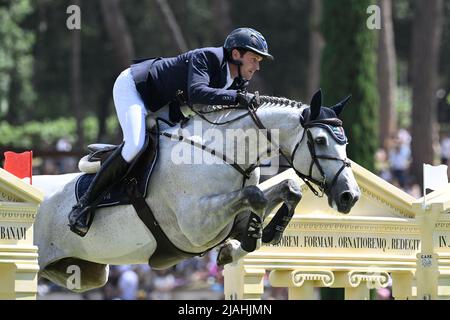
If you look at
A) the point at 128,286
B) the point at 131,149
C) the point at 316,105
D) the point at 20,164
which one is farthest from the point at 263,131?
the point at 128,286

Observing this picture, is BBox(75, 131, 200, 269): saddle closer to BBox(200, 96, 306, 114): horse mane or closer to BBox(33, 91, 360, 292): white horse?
BBox(33, 91, 360, 292): white horse

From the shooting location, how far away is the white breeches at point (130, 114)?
909cm

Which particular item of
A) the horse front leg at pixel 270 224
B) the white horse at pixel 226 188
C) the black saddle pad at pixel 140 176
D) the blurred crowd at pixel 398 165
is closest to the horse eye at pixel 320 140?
the white horse at pixel 226 188

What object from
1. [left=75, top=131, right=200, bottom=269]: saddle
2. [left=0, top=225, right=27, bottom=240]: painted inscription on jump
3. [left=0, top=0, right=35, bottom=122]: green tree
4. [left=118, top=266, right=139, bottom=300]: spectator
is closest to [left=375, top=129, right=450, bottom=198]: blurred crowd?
[left=118, top=266, right=139, bottom=300]: spectator

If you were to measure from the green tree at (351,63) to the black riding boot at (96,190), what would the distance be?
9183 millimetres

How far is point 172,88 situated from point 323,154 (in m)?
1.40

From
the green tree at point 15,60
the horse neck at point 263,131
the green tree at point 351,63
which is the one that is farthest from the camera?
the green tree at point 15,60

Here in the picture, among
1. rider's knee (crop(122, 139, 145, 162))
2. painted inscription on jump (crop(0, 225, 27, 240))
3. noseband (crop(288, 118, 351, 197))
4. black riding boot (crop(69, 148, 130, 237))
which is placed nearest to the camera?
noseband (crop(288, 118, 351, 197))

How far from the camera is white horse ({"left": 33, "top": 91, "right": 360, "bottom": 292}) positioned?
8523mm

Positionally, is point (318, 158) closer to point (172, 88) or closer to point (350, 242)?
point (172, 88)

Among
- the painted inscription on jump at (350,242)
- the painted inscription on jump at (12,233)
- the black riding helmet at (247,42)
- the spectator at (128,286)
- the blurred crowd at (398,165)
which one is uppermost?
the black riding helmet at (247,42)

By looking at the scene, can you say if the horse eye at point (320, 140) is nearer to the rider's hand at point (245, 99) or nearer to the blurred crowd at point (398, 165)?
the rider's hand at point (245, 99)

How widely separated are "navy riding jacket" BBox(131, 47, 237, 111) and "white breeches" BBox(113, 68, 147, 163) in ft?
0.25
